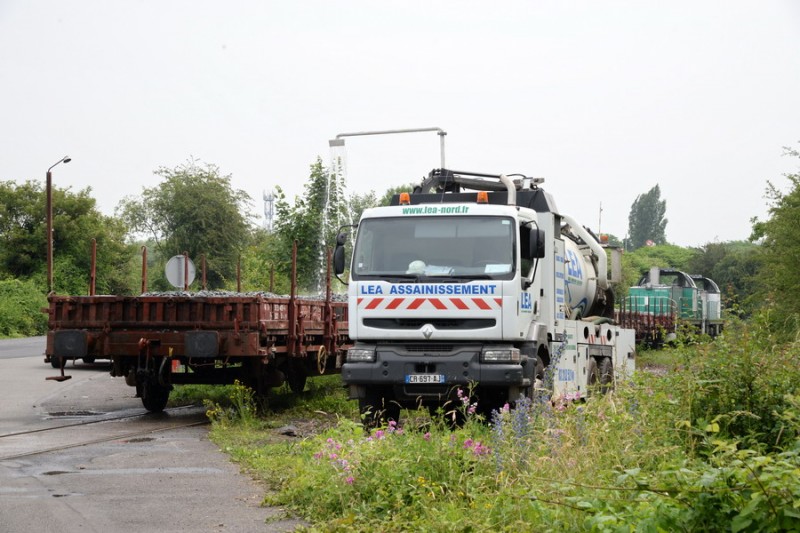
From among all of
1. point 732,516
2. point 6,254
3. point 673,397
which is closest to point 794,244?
point 673,397

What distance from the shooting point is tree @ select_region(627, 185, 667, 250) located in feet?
481

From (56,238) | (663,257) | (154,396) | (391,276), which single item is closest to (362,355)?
(391,276)

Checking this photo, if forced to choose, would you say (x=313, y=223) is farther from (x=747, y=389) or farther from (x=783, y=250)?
(x=747, y=389)

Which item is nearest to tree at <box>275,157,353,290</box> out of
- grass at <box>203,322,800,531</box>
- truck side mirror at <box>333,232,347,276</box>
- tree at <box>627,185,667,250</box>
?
truck side mirror at <box>333,232,347,276</box>

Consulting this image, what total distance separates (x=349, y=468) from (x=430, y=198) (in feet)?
21.3

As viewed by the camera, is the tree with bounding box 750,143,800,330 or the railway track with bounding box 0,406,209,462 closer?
the railway track with bounding box 0,406,209,462

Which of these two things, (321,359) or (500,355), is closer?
(500,355)

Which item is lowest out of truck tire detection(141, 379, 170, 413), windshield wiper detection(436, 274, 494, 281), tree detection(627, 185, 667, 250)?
truck tire detection(141, 379, 170, 413)

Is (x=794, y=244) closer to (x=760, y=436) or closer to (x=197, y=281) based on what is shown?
(x=760, y=436)

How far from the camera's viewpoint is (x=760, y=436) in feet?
23.1

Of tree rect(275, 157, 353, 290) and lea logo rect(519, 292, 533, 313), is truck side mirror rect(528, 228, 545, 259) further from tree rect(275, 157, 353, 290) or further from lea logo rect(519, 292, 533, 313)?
tree rect(275, 157, 353, 290)

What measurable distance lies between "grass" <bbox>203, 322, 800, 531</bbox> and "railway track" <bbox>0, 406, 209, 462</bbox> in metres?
3.77

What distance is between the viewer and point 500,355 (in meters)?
11.7

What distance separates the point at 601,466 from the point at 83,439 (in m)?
8.09
